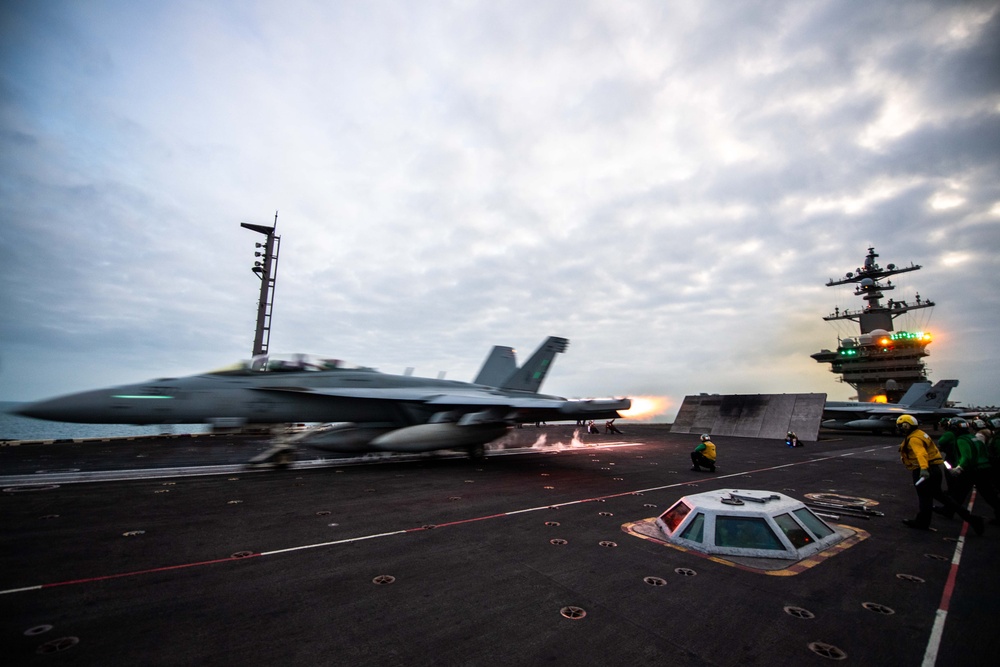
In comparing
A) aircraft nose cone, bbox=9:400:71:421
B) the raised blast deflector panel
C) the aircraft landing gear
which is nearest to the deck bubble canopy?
the aircraft landing gear

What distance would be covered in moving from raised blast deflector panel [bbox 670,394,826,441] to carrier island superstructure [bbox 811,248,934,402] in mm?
31329

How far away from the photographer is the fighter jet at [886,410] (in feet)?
97.8

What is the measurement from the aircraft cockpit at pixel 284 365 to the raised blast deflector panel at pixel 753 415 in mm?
27107

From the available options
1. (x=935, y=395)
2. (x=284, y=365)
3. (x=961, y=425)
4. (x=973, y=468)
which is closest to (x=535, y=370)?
(x=284, y=365)

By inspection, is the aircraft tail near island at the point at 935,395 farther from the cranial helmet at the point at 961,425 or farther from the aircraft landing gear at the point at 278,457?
the aircraft landing gear at the point at 278,457

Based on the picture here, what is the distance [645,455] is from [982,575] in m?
11.7

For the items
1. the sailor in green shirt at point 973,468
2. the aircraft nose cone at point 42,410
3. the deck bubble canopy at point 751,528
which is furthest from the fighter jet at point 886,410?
the aircraft nose cone at point 42,410

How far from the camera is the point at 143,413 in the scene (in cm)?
920

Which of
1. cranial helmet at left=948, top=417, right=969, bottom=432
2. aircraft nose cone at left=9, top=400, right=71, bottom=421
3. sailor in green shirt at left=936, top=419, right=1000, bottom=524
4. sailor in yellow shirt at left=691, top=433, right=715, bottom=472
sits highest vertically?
cranial helmet at left=948, top=417, right=969, bottom=432

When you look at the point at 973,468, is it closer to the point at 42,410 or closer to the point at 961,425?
the point at 961,425

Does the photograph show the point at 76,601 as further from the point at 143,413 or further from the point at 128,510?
the point at 143,413

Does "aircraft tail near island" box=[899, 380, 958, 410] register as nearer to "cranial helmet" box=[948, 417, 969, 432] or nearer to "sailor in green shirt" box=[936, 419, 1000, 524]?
"cranial helmet" box=[948, 417, 969, 432]

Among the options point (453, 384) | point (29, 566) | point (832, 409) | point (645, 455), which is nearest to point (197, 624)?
point (29, 566)

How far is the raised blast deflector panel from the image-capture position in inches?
1006
